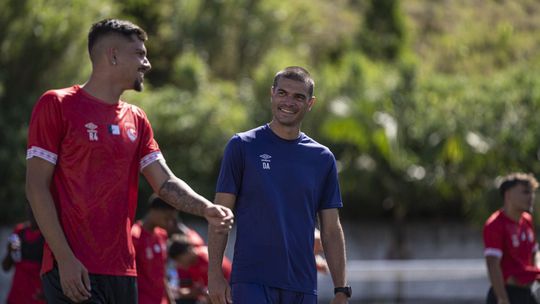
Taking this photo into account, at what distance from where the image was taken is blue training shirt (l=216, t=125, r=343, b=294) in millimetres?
6242

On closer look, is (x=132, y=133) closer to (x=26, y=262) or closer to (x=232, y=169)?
(x=232, y=169)

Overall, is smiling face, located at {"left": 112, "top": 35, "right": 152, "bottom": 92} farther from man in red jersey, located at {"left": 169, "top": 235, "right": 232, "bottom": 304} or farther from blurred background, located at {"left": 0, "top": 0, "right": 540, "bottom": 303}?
blurred background, located at {"left": 0, "top": 0, "right": 540, "bottom": 303}

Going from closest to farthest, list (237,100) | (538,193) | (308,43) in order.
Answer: (538,193), (237,100), (308,43)

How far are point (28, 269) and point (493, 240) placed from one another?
175 inches

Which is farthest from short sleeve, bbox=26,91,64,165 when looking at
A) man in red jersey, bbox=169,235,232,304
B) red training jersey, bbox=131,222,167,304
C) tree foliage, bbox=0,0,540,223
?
tree foliage, bbox=0,0,540,223

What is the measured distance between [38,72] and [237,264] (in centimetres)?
1853

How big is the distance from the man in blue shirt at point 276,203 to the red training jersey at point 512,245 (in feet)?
12.6

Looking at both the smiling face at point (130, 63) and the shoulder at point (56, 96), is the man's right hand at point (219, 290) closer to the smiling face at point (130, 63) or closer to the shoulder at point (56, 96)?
the smiling face at point (130, 63)

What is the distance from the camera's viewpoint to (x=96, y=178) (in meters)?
5.64

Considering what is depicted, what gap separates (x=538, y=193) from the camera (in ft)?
74.7

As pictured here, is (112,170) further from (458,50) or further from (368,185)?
(458,50)

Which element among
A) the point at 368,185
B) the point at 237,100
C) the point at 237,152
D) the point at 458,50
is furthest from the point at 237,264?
the point at 458,50

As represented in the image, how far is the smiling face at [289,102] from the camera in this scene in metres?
6.38

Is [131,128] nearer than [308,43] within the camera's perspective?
Yes
